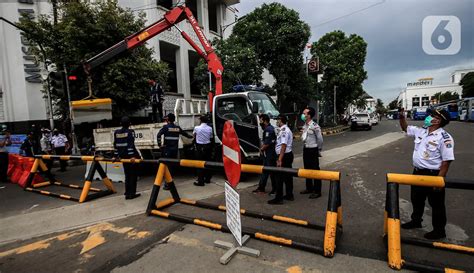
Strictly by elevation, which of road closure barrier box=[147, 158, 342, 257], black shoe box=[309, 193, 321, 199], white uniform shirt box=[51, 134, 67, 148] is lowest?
black shoe box=[309, 193, 321, 199]

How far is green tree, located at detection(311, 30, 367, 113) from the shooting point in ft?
85.9

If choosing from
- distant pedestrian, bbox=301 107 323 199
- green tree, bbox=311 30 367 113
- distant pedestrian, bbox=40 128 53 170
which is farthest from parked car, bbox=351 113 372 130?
distant pedestrian, bbox=40 128 53 170

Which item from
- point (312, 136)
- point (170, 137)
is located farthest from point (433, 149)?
point (170, 137)

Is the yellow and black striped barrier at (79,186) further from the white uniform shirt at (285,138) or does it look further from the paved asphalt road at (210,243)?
the white uniform shirt at (285,138)

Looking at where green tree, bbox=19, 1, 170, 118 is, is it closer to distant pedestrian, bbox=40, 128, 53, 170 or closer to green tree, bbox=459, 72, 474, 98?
distant pedestrian, bbox=40, 128, 53, 170

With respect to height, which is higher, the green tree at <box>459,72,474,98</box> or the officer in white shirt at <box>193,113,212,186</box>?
the green tree at <box>459,72,474,98</box>

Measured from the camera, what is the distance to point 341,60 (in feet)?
86.4

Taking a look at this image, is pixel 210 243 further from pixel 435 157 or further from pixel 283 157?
pixel 435 157

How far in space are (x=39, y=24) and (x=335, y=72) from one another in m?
23.3

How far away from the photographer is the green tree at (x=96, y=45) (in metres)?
11.1

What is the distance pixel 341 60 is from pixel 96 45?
2219 cm

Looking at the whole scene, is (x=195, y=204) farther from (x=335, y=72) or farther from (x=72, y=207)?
(x=335, y=72)

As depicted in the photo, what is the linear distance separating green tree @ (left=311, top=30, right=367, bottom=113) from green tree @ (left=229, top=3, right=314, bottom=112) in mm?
9623

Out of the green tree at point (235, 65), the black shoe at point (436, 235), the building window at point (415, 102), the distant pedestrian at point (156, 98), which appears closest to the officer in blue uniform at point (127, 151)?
the distant pedestrian at point (156, 98)
